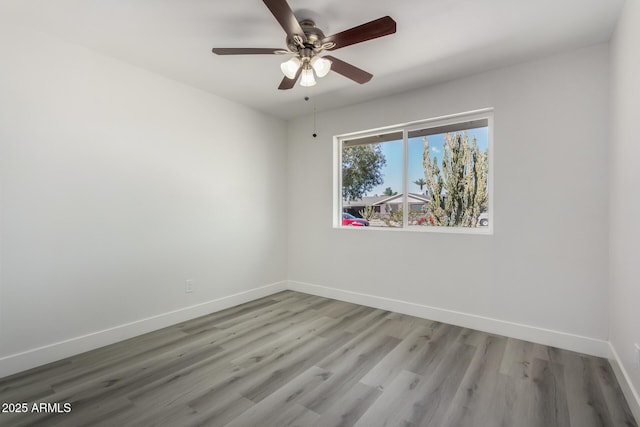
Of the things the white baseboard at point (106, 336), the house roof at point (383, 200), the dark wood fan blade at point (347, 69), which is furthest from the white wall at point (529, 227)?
the white baseboard at point (106, 336)

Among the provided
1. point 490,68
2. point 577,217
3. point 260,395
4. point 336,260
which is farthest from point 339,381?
point 490,68

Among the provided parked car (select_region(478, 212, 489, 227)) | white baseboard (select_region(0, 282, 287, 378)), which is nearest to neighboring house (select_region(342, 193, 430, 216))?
parked car (select_region(478, 212, 489, 227))

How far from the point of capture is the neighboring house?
334 cm

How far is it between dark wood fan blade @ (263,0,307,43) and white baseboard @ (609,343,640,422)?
2.81m

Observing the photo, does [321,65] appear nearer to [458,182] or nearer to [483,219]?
[458,182]

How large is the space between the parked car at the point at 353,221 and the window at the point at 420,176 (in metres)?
0.01

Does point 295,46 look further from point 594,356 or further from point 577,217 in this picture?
point 594,356

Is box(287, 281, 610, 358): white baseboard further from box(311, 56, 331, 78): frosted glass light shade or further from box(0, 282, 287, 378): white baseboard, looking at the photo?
box(311, 56, 331, 78): frosted glass light shade

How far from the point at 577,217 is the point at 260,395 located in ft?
9.05

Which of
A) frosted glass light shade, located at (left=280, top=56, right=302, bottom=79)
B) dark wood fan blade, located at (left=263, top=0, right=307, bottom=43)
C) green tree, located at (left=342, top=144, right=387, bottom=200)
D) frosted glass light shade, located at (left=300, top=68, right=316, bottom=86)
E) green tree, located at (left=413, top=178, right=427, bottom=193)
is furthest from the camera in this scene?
green tree, located at (left=342, top=144, right=387, bottom=200)

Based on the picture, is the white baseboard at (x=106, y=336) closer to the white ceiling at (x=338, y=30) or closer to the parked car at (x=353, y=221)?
the parked car at (x=353, y=221)

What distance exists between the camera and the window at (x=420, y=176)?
3002 millimetres

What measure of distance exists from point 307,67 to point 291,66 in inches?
6.2

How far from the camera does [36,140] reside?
7.14ft
